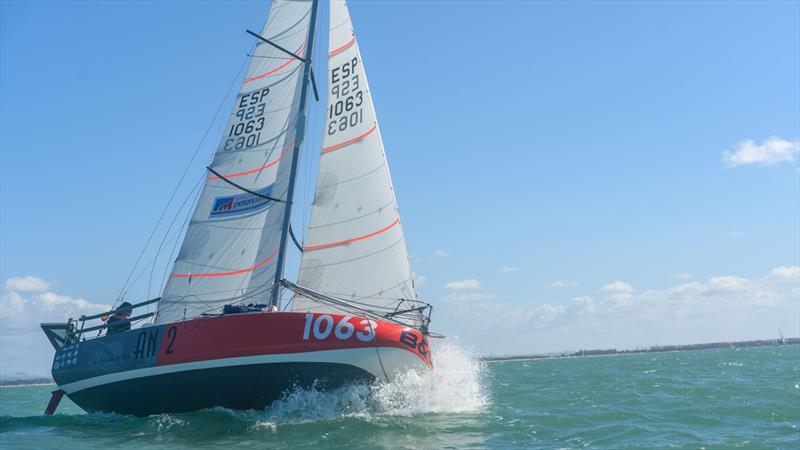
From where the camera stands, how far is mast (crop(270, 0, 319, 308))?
15.9 metres

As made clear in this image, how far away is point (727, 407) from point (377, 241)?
9.39 metres

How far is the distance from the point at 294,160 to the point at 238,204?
178 centimetres

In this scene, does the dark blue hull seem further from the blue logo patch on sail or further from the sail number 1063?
the blue logo patch on sail

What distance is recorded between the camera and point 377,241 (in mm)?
16141

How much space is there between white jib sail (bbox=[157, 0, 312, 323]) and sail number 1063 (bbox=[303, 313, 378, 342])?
2550mm

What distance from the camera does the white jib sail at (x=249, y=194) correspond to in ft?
54.5

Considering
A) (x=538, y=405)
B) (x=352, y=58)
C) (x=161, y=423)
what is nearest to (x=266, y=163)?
(x=352, y=58)

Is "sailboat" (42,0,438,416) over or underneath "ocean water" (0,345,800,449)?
over

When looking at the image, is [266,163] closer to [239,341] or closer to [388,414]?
[239,341]

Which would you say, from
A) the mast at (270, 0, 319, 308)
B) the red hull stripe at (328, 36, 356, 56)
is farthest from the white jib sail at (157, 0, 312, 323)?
the red hull stripe at (328, 36, 356, 56)

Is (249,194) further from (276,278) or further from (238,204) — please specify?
(276,278)

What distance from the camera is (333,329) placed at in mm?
13906

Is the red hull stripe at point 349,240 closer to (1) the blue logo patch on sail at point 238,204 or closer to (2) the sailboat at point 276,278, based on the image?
(2) the sailboat at point 276,278

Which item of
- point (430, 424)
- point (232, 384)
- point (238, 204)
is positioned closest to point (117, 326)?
point (238, 204)
